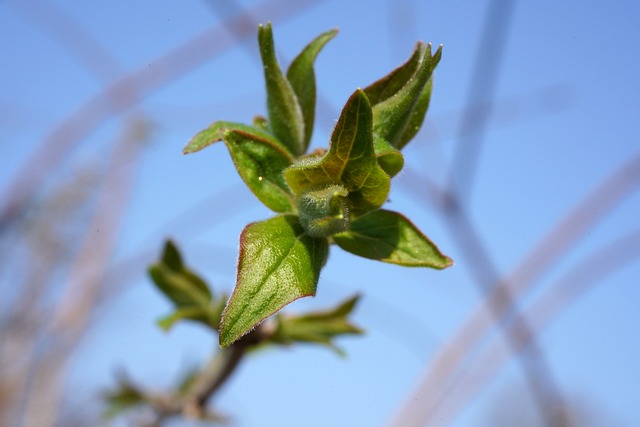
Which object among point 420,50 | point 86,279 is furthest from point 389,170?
point 86,279

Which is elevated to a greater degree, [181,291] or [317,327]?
[317,327]

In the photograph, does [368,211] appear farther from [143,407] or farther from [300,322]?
[143,407]

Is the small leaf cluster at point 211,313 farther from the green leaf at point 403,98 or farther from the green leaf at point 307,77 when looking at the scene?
the green leaf at point 403,98

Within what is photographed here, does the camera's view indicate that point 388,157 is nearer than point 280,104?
Yes

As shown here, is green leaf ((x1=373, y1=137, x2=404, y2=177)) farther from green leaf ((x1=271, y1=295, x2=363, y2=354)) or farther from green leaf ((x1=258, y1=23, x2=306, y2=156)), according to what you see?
green leaf ((x1=271, y1=295, x2=363, y2=354))

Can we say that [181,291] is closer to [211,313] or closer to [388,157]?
[211,313]

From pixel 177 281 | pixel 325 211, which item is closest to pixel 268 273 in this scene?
pixel 325 211

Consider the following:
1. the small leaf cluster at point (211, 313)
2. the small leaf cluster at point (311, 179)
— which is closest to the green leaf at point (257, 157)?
the small leaf cluster at point (311, 179)
